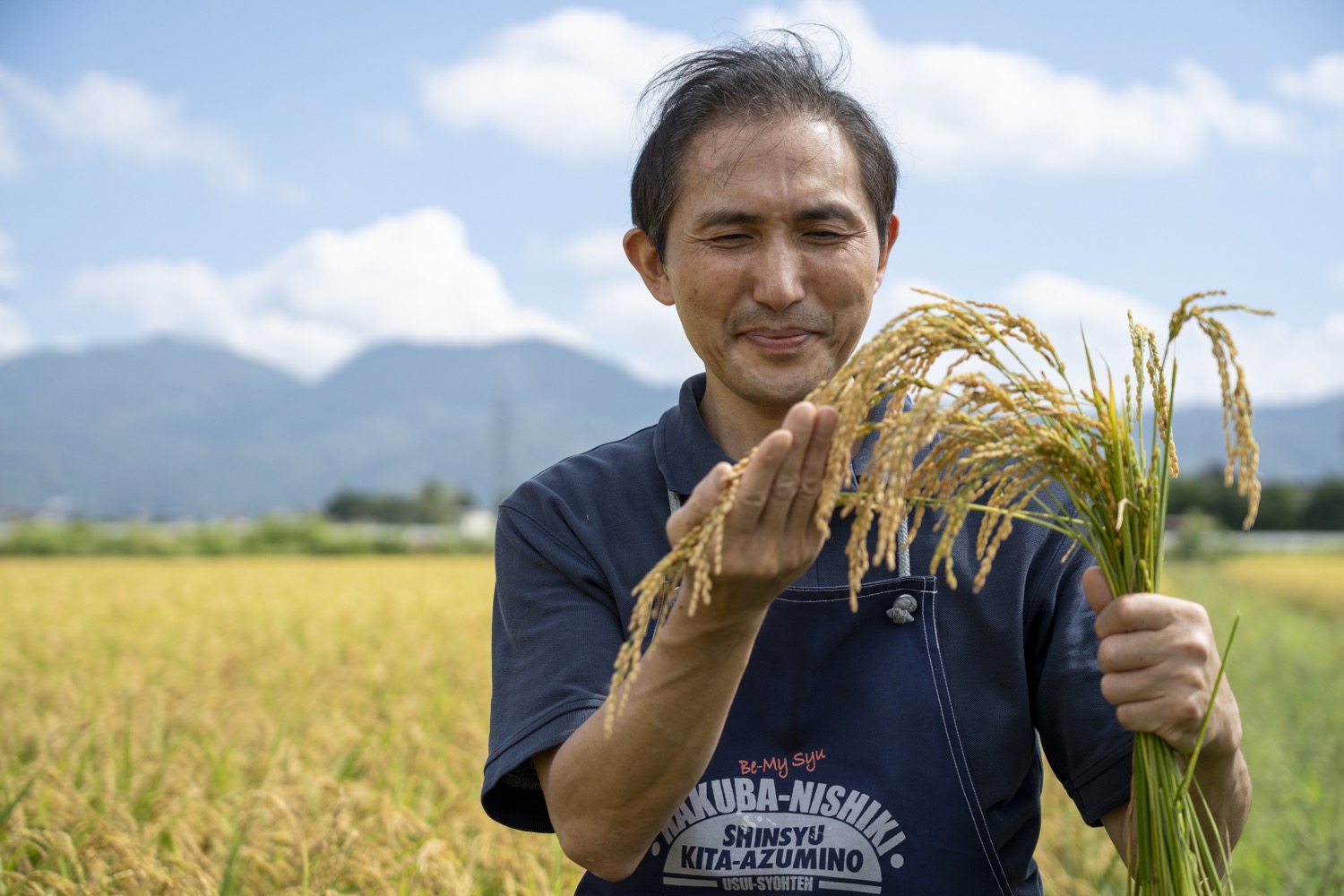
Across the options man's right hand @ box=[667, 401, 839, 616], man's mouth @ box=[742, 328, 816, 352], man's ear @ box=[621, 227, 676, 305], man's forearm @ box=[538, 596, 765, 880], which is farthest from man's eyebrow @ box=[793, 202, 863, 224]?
man's forearm @ box=[538, 596, 765, 880]

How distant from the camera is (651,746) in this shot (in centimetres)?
185

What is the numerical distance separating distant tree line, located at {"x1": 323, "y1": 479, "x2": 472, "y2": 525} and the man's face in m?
111

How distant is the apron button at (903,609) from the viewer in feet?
7.65

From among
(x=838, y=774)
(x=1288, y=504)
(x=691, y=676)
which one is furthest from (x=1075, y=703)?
(x=1288, y=504)

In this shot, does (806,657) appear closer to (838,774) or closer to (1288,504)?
(838,774)

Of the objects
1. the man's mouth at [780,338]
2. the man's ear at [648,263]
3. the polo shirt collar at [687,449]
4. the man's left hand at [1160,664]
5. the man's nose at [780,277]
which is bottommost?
the man's left hand at [1160,664]

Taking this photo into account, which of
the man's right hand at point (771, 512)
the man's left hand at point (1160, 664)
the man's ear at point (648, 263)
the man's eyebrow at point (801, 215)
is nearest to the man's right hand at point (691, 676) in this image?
the man's right hand at point (771, 512)

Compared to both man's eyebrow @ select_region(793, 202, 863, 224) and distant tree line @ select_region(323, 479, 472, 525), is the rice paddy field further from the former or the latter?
distant tree line @ select_region(323, 479, 472, 525)

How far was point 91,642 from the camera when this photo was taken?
10773 mm

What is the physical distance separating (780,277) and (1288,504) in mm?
83193

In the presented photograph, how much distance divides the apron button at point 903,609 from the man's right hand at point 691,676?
55 cm

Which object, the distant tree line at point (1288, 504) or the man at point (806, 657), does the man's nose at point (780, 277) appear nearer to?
the man at point (806, 657)

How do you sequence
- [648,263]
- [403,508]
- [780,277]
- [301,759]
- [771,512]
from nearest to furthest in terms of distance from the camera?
[771,512], [780,277], [648,263], [301,759], [403,508]

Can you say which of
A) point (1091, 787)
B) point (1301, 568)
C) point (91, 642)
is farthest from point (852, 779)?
point (1301, 568)
